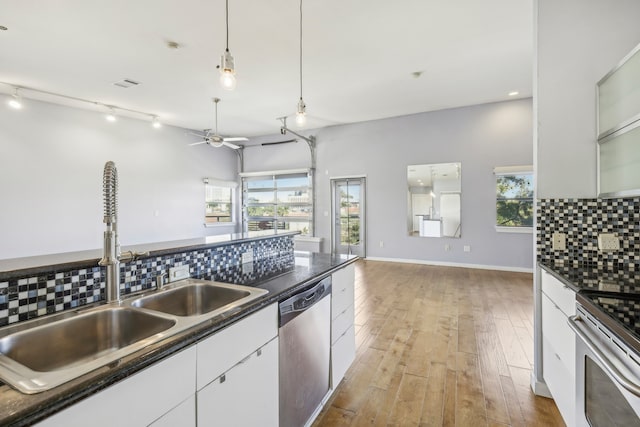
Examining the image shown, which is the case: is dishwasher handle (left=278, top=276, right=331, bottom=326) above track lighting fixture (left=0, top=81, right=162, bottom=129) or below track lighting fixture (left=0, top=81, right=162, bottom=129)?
below

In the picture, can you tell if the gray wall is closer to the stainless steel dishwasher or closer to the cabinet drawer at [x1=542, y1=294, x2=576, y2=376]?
the cabinet drawer at [x1=542, y1=294, x2=576, y2=376]

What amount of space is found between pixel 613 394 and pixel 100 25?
4.84 m

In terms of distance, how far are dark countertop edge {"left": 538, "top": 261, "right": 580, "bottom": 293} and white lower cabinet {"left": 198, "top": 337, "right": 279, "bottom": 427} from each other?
4.83ft

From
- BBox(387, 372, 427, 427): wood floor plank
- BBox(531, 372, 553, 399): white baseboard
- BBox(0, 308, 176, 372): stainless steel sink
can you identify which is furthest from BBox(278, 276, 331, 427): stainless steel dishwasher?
BBox(531, 372, 553, 399): white baseboard

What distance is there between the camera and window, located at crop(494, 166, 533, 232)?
5316 mm

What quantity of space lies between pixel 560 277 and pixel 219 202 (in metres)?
8.05

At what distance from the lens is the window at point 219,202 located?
7.94 meters

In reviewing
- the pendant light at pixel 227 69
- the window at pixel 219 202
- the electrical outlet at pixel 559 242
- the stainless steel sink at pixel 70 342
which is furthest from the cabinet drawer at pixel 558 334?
the window at pixel 219 202

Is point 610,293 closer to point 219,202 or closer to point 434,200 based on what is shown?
point 434,200

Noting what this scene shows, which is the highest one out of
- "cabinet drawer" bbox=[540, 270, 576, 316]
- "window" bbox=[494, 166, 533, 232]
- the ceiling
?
the ceiling

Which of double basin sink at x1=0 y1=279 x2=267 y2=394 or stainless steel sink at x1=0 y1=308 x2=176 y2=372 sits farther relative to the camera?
stainless steel sink at x1=0 y1=308 x2=176 y2=372

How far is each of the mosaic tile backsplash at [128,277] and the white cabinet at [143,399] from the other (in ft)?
2.03

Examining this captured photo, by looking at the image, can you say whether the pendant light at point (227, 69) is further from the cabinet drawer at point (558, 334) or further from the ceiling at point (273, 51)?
the cabinet drawer at point (558, 334)

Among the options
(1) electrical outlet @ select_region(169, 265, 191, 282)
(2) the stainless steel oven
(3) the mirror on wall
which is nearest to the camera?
(2) the stainless steel oven
